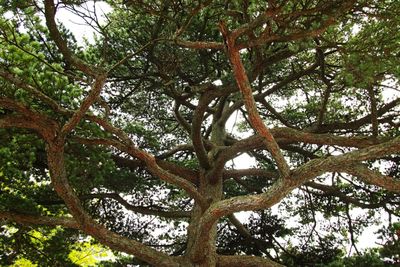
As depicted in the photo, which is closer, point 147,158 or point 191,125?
point 147,158

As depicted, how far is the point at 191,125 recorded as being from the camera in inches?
314

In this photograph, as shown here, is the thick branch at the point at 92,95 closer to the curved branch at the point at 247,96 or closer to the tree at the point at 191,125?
the tree at the point at 191,125

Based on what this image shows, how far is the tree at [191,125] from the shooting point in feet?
15.6

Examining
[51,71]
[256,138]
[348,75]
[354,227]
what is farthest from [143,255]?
[354,227]

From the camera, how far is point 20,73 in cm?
429

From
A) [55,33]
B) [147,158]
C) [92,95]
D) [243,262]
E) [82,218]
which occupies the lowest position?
[243,262]

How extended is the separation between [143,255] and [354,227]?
647cm

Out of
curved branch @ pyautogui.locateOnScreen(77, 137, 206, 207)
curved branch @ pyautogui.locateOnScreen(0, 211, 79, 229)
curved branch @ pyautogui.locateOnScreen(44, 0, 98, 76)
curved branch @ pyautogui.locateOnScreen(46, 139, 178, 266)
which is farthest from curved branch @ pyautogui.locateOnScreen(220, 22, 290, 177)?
curved branch @ pyautogui.locateOnScreen(0, 211, 79, 229)

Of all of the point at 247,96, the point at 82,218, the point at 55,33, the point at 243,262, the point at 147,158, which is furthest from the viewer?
the point at 243,262

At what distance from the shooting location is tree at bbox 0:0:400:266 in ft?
15.6

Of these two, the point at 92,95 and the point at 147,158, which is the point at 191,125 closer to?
the point at 147,158

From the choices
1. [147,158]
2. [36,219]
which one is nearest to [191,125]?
[147,158]

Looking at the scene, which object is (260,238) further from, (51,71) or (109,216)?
(51,71)

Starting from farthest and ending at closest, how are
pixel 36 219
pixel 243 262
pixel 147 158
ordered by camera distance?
1. pixel 243 262
2. pixel 36 219
3. pixel 147 158
